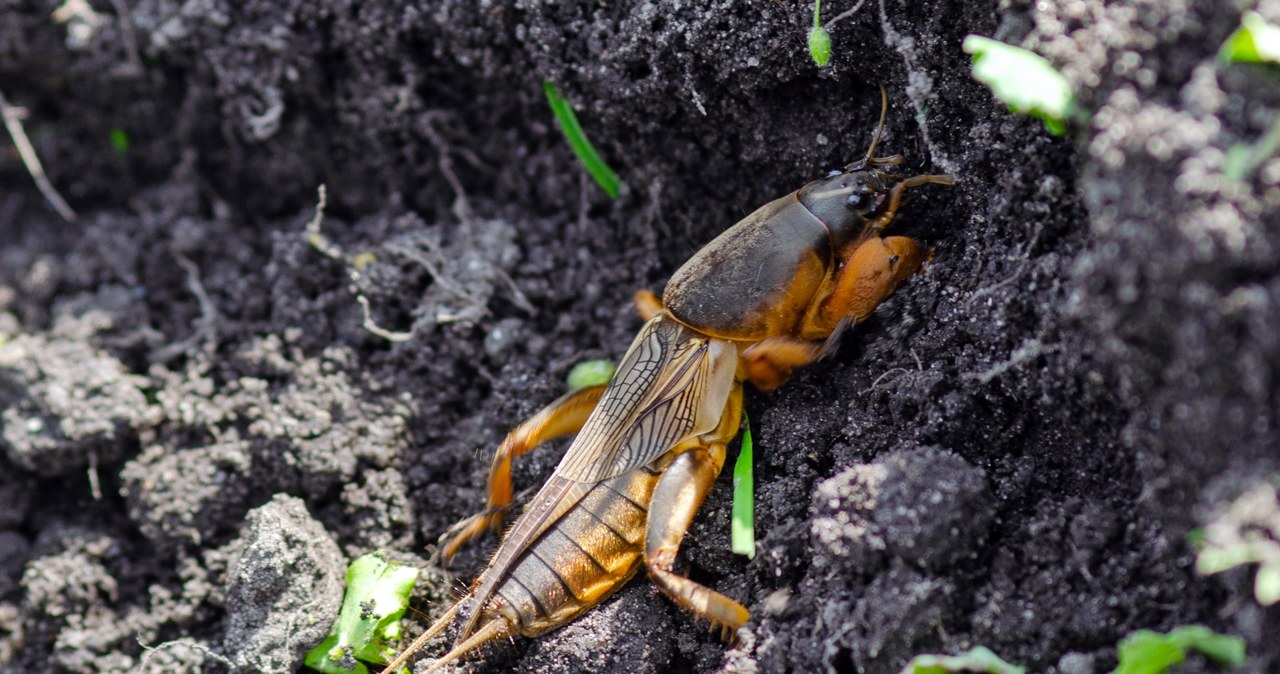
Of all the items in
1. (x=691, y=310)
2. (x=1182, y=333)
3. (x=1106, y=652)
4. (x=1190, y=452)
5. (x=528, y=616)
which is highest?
(x=1182, y=333)

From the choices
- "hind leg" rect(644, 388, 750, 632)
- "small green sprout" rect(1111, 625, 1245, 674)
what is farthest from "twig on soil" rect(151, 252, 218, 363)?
"small green sprout" rect(1111, 625, 1245, 674)

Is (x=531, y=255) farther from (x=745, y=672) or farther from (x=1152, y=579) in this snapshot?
(x=1152, y=579)

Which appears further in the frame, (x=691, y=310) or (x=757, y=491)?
(x=691, y=310)

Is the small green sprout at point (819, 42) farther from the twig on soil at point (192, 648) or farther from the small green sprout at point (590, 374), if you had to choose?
the twig on soil at point (192, 648)

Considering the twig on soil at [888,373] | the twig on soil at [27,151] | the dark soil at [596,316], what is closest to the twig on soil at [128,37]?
the dark soil at [596,316]

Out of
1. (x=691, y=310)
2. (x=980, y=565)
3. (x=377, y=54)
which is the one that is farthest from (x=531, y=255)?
(x=980, y=565)

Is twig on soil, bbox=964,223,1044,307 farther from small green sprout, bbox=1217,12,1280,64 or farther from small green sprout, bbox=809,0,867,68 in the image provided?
small green sprout, bbox=809,0,867,68

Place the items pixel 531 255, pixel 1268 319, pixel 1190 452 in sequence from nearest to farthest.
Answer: pixel 1268 319 → pixel 1190 452 → pixel 531 255

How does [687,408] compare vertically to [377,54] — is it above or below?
below

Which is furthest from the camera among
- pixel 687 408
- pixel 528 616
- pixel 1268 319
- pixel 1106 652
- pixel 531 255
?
pixel 531 255
